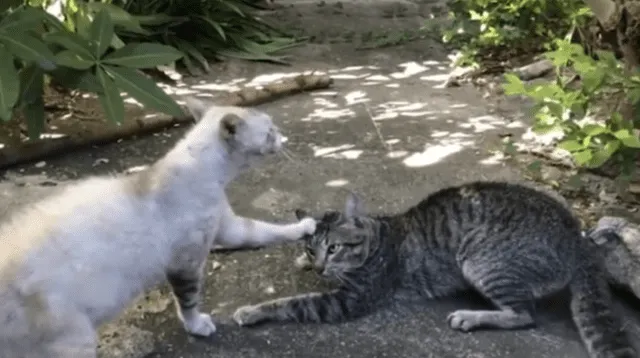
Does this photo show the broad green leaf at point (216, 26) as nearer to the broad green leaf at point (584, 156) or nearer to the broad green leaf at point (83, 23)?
the broad green leaf at point (83, 23)

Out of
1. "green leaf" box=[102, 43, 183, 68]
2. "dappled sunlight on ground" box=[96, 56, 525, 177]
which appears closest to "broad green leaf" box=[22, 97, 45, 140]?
"green leaf" box=[102, 43, 183, 68]

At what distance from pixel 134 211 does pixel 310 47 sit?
4726 mm

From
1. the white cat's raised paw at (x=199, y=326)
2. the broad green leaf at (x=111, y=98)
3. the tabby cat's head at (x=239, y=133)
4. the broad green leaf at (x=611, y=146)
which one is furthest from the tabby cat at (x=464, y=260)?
the broad green leaf at (x=111, y=98)

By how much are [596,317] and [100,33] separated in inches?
88.5

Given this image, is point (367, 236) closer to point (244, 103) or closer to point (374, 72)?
point (244, 103)

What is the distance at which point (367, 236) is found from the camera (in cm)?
333

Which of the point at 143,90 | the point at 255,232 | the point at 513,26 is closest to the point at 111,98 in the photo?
the point at 143,90

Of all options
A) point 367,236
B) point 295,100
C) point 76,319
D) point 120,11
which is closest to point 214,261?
point 367,236

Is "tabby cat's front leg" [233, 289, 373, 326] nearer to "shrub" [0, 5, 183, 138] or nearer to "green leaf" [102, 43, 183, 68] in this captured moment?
"shrub" [0, 5, 183, 138]

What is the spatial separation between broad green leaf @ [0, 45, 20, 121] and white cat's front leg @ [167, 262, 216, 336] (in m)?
0.90

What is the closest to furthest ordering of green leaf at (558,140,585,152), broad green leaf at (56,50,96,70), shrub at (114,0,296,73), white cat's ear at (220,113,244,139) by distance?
white cat's ear at (220,113,244,139) < broad green leaf at (56,50,96,70) < green leaf at (558,140,585,152) < shrub at (114,0,296,73)

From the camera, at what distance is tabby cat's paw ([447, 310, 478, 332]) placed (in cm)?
308

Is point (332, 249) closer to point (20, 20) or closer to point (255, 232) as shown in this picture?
point (255, 232)

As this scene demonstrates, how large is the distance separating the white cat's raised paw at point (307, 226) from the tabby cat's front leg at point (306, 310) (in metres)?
0.34
